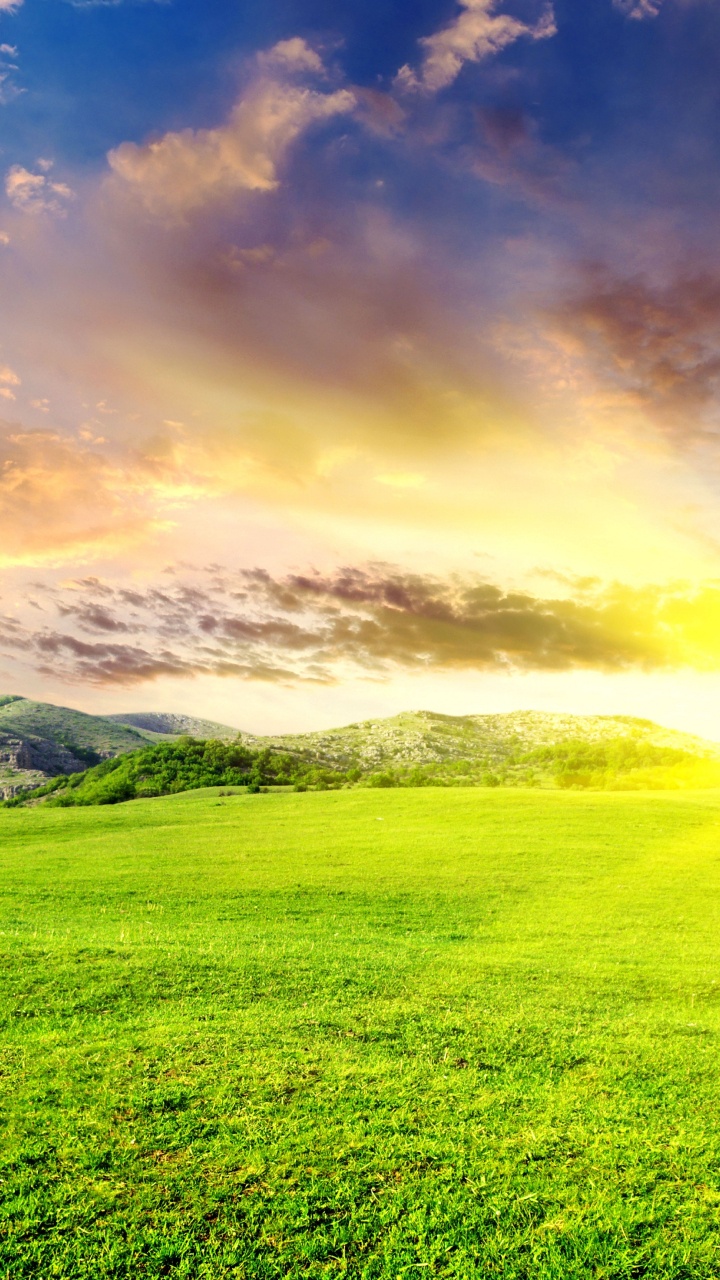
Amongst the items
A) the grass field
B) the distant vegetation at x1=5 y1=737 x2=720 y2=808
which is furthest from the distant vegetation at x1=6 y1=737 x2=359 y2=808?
the grass field

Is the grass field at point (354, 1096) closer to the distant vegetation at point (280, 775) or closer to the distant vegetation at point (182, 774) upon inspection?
the distant vegetation at point (280, 775)

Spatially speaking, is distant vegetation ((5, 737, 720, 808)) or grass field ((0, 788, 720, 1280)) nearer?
grass field ((0, 788, 720, 1280))

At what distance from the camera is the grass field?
724cm

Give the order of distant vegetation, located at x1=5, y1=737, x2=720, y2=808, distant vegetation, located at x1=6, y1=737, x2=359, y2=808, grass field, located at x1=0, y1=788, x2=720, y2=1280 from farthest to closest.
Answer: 1. distant vegetation, located at x1=6, y1=737, x2=359, y2=808
2. distant vegetation, located at x1=5, y1=737, x2=720, y2=808
3. grass field, located at x1=0, y1=788, x2=720, y2=1280

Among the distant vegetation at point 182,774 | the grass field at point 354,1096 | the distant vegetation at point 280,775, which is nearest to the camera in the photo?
the grass field at point 354,1096

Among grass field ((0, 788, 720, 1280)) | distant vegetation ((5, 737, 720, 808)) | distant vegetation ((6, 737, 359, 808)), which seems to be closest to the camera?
grass field ((0, 788, 720, 1280))

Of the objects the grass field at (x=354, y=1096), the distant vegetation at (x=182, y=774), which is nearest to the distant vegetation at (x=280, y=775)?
the distant vegetation at (x=182, y=774)

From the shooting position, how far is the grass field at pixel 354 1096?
285 inches

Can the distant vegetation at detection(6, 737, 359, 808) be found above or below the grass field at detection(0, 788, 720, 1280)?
below

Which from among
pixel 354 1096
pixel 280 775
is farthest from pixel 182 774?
pixel 354 1096

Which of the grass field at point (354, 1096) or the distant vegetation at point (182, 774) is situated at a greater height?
the grass field at point (354, 1096)

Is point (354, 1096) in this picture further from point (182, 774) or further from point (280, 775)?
point (280, 775)

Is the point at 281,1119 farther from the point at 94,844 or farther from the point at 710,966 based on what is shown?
the point at 94,844

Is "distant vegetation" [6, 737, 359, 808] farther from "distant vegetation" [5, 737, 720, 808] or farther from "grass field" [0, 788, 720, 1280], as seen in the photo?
"grass field" [0, 788, 720, 1280]
